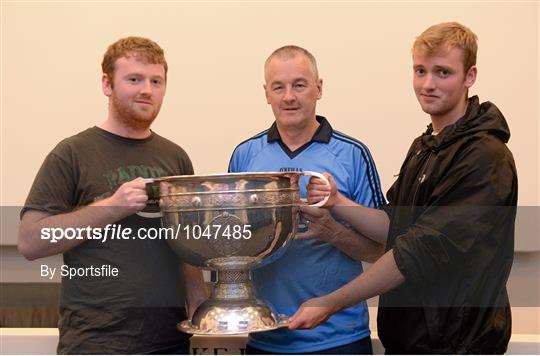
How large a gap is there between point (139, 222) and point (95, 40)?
73cm

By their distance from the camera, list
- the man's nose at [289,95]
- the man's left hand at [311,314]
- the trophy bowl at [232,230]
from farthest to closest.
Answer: the man's nose at [289,95]
the man's left hand at [311,314]
the trophy bowl at [232,230]

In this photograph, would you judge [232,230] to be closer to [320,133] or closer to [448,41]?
[320,133]

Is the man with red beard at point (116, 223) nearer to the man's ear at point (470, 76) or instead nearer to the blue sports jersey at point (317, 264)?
the blue sports jersey at point (317, 264)

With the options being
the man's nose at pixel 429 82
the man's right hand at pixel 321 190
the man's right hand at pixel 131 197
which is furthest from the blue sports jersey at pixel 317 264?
the man's right hand at pixel 131 197

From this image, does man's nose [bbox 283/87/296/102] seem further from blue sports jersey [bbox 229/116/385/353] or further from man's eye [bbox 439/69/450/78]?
man's eye [bbox 439/69/450/78]

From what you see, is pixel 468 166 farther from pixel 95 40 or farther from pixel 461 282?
pixel 95 40

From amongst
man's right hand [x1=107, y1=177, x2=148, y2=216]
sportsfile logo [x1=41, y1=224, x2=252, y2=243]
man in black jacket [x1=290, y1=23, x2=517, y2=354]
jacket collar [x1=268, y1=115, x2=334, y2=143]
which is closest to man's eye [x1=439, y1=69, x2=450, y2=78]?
man in black jacket [x1=290, y1=23, x2=517, y2=354]

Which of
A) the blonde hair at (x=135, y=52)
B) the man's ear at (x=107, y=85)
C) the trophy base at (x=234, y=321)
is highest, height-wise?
the blonde hair at (x=135, y=52)

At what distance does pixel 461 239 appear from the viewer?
135 cm

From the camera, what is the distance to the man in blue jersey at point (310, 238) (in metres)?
1.49

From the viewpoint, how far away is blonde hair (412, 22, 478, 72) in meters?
1.41

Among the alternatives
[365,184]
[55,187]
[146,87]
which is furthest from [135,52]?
[365,184]

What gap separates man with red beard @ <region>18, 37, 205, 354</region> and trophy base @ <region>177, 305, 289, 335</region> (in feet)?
0.34

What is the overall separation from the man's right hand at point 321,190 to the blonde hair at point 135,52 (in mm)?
377
